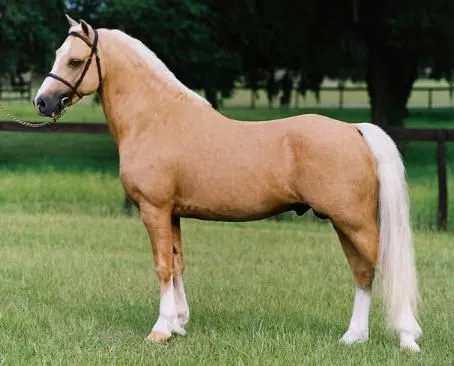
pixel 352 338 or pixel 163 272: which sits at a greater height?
pixel 163 272

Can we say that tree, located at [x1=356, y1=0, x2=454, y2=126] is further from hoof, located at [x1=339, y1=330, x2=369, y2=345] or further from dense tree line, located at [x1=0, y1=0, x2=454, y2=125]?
hoof, located at [x1=339, y1=330, x2=369, y2=345]

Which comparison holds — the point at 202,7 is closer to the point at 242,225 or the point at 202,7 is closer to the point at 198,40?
→ the point at 198,40

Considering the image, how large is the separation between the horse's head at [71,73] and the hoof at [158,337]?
1.70 metres

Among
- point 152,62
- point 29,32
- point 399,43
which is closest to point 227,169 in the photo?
point 152,62

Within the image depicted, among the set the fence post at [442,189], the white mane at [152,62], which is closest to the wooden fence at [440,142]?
the fence post at [442,189]

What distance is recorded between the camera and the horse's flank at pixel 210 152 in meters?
5.49

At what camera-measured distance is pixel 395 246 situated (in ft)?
17.8

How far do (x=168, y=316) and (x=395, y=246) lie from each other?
167 centimetres

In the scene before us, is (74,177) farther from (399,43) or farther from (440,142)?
(399,43)

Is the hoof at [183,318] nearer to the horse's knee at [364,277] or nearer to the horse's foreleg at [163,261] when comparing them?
the horse's foreleg at [163,261]

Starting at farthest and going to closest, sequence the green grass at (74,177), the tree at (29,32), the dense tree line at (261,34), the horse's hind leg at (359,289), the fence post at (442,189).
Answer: the dense tree line at (261,34) → the tree at (29,32) → the green grass at (74,177) → the fence post at (442,189) → the horse's hind leg at (359,289)

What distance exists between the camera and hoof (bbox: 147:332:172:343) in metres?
5.71

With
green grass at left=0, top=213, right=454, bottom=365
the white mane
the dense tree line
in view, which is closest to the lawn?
green grass at left=0, top=213, right=454, bottom=365

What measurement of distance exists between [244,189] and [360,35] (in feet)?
53.6
